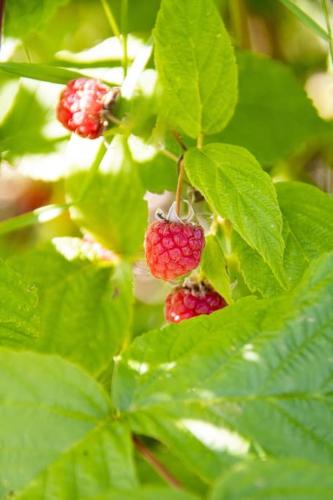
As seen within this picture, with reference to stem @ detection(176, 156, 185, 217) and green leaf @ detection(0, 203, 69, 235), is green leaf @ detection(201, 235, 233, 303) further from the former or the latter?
green leaf @ detection(0, 203, 69, 235)

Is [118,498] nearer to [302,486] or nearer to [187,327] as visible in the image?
[302,486]

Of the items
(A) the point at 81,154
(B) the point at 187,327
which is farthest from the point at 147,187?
(B) the point at 187,327

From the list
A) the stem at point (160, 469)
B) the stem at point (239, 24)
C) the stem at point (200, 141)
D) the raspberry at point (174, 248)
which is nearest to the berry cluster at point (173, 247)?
the raspberry at point (174, 248)

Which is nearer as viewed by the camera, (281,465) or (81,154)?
(281,465)

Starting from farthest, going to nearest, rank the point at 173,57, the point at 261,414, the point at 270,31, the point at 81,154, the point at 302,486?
1. the point at 270,31
2. the point at 81,154
3. the point at 173,57
4. the point at 261,414
5. the point at 302,486

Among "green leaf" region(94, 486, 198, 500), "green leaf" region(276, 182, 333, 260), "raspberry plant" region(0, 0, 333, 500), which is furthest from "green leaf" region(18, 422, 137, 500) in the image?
"green leaf" region(276, 182, 333, 260)

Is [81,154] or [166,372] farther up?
[81,154]
